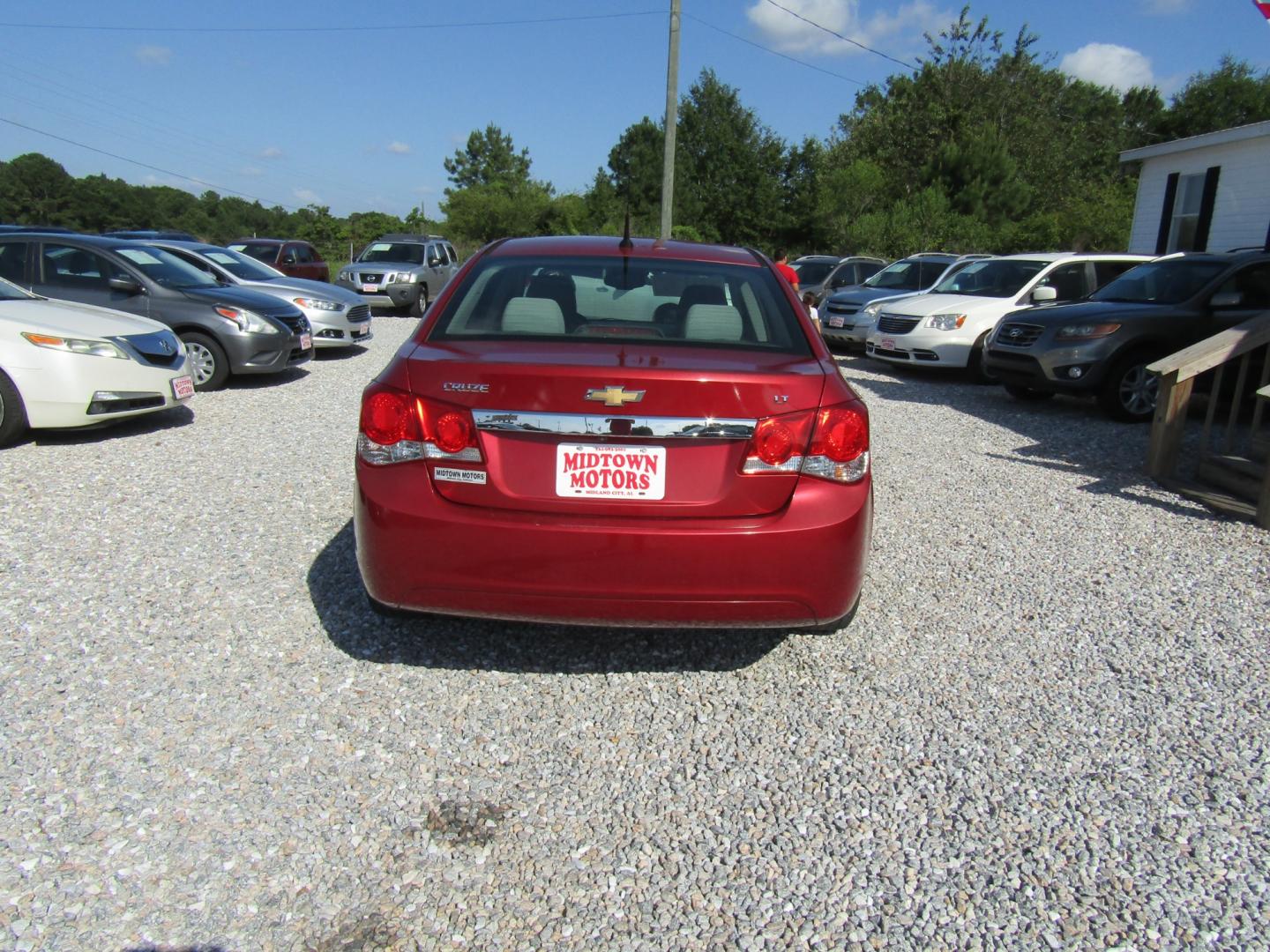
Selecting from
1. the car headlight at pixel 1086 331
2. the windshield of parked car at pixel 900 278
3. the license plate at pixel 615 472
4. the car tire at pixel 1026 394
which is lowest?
the car tire at pixel 1026 394

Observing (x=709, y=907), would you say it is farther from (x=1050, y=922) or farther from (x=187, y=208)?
(x=187, y=208)

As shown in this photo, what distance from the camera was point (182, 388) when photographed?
7637mm

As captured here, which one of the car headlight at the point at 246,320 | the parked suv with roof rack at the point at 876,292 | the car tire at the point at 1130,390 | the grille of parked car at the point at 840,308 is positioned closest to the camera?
the car tire at the point at 1130,390

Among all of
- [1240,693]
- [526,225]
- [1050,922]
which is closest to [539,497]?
[1050,922]

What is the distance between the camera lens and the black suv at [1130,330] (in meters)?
9.19

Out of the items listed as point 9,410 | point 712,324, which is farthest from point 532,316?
point 9,410

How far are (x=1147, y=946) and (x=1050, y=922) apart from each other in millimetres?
207

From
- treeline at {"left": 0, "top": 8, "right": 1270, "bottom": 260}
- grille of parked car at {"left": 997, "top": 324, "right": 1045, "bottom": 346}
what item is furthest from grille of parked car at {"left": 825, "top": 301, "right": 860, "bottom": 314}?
treeline at {"left": 0, "top": 8, "right": 1270, "bottom": 260}

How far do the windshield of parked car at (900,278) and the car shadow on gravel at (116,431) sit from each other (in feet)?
38.1

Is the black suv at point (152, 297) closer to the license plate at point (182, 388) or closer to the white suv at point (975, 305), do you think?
the license plate at point (182, 388)

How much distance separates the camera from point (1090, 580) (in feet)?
15.5

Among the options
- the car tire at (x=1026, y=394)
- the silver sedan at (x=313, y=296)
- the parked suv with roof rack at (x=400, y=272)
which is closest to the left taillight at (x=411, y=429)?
the car tire at (x=1026, y=394)

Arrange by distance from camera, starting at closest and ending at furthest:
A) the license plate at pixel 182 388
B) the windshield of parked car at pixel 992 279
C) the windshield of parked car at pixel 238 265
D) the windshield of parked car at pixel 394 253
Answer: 1. the license plate at pixel 182 388
2. the windshield of parked car at pixel 992 279
3. the windshield of parked car at pixel 238 265
4. the windshield of parked car at pixel 394 253

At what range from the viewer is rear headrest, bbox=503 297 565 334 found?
3.46 m
